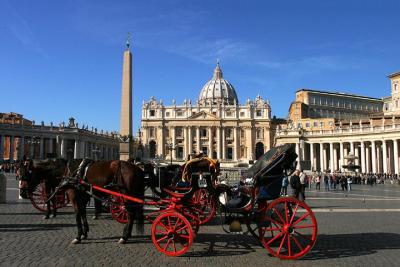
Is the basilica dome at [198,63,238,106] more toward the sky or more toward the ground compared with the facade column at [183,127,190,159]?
more toward the sky

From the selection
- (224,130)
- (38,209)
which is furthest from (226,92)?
(38,209)

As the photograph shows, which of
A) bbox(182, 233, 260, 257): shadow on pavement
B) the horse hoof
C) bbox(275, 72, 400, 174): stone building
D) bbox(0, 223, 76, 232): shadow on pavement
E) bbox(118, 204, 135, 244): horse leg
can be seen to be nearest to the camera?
bbox(182, 233, 260, 257): shadow on pavement

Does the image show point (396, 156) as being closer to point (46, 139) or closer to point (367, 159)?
point (367, 159)

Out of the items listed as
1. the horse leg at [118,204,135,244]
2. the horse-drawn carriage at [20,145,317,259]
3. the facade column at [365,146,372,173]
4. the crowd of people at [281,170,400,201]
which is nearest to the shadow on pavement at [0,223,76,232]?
the horse-drawn carriage at [20,145,317,259]

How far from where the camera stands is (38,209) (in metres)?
12.8

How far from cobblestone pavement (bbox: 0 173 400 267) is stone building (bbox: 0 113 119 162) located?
59.9 meters

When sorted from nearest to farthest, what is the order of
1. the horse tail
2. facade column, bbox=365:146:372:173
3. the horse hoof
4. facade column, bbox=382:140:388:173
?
the horse hoof, the horse tail, facade column, bbox=382:140:388:173, facade column, bbox=365:146:372:173

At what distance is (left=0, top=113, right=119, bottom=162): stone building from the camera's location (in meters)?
71.8

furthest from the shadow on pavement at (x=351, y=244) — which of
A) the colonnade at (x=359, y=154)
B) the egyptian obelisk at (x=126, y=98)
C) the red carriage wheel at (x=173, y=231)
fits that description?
the colonnade at (x=359, y=154)

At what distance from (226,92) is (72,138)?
60100 mm

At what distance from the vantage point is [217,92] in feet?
420

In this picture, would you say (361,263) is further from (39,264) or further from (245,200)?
(39,264)

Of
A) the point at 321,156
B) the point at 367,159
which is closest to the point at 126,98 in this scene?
the point at 367,159

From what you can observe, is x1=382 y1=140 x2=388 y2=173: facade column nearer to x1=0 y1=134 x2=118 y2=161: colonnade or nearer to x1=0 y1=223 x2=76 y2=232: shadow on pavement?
x1=0 y1=134 x2=118 y2=161: colonnade
